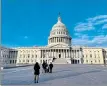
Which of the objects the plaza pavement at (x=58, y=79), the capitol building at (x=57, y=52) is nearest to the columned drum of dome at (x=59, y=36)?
the capitol building at (x=57, y=52)

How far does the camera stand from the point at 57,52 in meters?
105

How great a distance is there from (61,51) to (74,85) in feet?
306

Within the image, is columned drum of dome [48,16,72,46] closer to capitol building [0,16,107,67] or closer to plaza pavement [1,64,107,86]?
capitol building [0,16,107,67]

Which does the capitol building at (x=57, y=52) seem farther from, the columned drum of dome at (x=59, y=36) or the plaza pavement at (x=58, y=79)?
the plaza pavement at (x=58, y=79)

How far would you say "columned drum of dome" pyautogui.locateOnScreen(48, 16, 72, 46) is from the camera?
110719mm

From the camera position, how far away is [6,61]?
10988 cm

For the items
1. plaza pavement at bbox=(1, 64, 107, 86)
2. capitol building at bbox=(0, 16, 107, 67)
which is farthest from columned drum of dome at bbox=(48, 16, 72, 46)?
plaza pavement at bbox=(1, 64, 107, 86)

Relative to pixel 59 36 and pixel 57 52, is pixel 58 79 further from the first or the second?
pixel 59 36

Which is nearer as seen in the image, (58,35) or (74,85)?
(74,85)

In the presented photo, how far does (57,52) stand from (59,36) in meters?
9.56

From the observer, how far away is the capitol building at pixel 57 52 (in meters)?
104

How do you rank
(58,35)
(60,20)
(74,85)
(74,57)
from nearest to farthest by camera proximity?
(74,85) < (74,57) < (58,35) < (60,20)

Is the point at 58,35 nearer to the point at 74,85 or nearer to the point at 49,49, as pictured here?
the point at 49,49

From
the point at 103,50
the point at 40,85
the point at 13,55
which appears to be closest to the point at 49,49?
the point at 13,55
